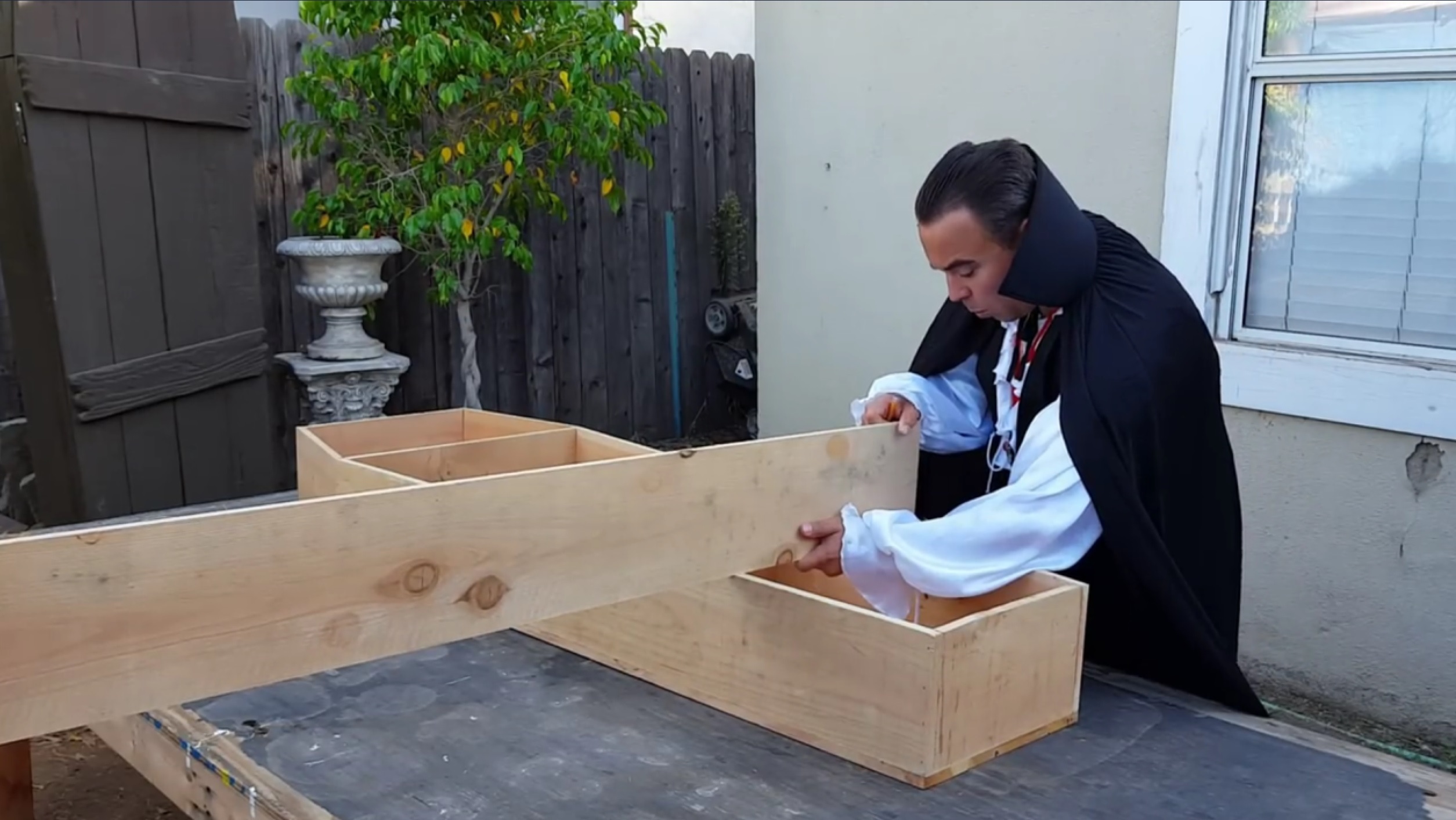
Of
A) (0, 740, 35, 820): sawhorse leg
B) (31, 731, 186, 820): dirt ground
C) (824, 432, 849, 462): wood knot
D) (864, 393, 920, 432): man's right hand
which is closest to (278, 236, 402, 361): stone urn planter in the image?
(31, 731, 186, 820): dirt ground

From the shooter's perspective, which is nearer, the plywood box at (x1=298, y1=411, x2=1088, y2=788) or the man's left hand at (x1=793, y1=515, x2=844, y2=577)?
the plywood box at (x1=298, y1=411, x2=1088, y2=788)

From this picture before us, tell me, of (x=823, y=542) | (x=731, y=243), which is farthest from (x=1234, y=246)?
(x=731, y=243)

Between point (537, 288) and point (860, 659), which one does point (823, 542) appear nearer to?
point (860, 659)

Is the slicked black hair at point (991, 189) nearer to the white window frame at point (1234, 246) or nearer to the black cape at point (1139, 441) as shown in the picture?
the black cape at point (1139, 441)

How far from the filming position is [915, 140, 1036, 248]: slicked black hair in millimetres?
1877

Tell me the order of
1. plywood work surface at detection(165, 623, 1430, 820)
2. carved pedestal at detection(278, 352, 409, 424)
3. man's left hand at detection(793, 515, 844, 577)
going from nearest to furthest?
plywood work surface at detection(165, 623, 1430, 820) → man's left hand at detection(793, 515, 844, 577) → carved pedestal at detection(278, 352, 409, 424)

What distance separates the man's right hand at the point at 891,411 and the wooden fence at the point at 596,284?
11.9 ft

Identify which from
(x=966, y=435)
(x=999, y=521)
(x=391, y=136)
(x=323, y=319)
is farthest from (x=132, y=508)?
(x=999, y=521)

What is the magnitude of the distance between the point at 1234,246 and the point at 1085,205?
517 mm

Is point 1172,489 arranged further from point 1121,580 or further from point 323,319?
point 323,319

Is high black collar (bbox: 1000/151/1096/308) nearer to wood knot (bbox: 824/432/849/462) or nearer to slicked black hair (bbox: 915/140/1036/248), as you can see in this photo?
slicked black hair (bbox: 915/140/1036/248)

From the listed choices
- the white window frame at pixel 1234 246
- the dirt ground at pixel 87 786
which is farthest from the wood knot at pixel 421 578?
the white window frame at pixel 1234 246

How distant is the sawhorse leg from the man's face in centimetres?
161

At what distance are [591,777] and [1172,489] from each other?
3.21ft
